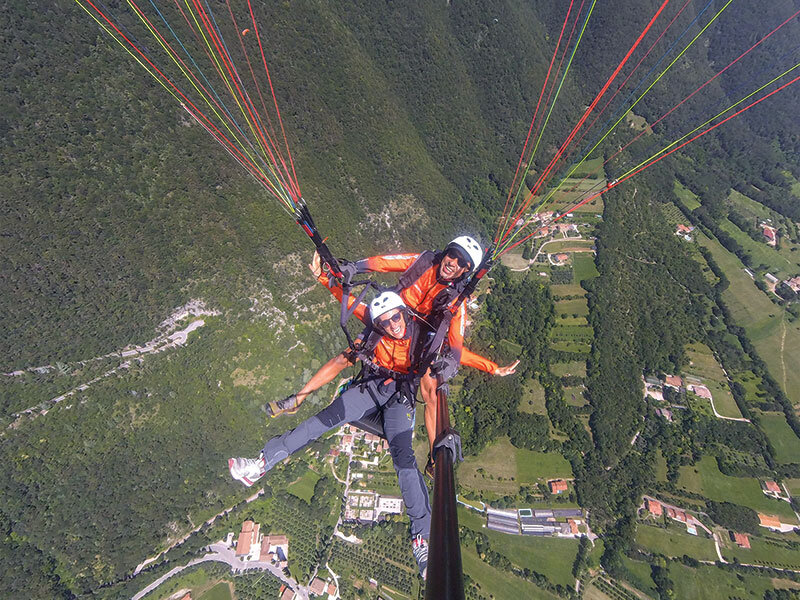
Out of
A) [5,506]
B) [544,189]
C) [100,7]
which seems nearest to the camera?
[5,506]

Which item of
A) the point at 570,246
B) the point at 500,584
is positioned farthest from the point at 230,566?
the point at 570,246

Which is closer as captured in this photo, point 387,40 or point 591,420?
point 591,420

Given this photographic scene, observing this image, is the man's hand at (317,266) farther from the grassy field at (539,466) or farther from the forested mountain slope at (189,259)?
the grassy field at (539,466)

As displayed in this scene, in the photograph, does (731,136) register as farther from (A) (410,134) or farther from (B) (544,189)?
(A) (410,134)

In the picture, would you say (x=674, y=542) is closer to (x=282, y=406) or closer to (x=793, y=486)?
(x=793, y=486)

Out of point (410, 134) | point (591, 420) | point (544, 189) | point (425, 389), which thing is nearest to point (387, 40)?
point (410, 134)

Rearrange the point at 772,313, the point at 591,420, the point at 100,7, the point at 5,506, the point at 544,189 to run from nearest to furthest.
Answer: the point at 5,506 < the point at 100,7 < the point at 591,420 < the point at 772,313 < the point at 544,189

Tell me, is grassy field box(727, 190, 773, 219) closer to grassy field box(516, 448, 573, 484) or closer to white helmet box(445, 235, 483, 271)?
grassy field box(516, 448, 573, 484)
